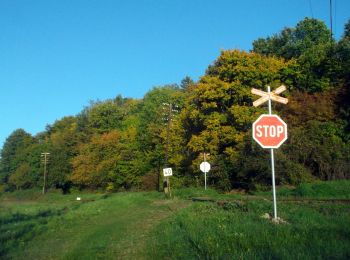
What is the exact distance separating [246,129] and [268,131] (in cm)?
3611

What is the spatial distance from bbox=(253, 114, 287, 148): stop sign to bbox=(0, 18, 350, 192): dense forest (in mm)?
26974

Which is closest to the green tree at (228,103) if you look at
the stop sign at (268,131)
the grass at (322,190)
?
the grass at (322,190)

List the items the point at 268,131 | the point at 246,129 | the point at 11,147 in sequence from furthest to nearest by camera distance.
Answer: the point at 11,147, the point at 246,129, the point at 268,131

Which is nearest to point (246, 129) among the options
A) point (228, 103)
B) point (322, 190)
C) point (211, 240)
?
point (228, 103)

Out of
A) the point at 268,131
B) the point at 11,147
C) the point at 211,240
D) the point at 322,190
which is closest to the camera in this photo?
the point at 211,240

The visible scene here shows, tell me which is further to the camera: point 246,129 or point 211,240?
point 246,129

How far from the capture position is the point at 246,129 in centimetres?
4941

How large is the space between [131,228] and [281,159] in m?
25.7

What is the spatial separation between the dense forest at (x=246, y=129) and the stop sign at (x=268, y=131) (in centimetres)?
2697

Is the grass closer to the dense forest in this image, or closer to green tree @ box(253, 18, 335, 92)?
the dense forest

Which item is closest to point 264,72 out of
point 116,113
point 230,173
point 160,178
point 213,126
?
point 213,126

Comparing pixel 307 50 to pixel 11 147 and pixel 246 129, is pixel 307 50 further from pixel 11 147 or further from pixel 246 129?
pixel 11 147

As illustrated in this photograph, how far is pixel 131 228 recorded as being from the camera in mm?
16750

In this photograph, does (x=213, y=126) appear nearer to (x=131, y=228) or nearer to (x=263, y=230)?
(x=131, y=228)
